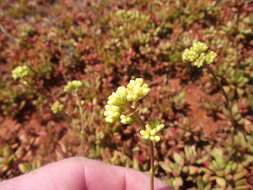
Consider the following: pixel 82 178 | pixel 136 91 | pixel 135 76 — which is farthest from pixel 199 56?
pixel 135 76

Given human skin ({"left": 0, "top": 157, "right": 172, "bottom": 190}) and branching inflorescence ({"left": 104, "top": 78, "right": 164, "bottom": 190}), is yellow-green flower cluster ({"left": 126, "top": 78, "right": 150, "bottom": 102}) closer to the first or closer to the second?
branching inflorescence ({"left": 104, "top": 78, "right": 164, "bottom": 190})

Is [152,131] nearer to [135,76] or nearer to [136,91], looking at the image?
[136,91]

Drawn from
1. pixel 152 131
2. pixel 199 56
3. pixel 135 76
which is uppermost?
pixel 199 56

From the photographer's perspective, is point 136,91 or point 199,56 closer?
point 136,91

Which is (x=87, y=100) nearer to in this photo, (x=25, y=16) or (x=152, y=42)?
(x=152, y=42)

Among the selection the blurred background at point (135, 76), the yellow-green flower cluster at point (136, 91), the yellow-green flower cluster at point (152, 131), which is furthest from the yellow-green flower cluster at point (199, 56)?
the blurred background at point (135, 76)

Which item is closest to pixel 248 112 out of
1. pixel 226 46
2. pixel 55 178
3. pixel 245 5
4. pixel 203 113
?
pixel 203 113

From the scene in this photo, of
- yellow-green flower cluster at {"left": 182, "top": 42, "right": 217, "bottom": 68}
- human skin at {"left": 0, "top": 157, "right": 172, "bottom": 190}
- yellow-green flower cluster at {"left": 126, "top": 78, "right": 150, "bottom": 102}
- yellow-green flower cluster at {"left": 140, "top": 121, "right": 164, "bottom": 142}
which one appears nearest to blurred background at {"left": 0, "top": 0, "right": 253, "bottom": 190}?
human skin at {"left": 0, "top": 157, "right": 172, "bottom": 190}
